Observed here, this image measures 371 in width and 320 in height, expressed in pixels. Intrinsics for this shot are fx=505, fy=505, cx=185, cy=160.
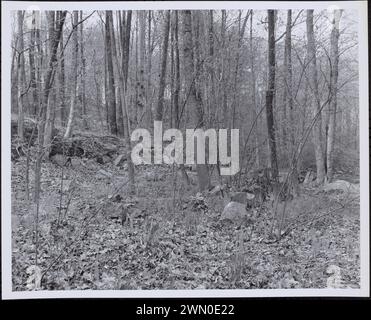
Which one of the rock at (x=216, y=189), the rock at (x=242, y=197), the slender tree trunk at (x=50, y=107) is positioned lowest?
the rock at (x=242, y=197)

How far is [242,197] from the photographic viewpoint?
5.12 m

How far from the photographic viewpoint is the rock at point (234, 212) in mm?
5098

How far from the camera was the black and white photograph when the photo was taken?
5000mm

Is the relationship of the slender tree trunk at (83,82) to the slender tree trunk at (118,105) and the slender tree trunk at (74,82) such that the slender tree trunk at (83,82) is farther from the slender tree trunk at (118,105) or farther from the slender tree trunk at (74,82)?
the slender tree trunk at (118,105)

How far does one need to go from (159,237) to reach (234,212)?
0.80 metres

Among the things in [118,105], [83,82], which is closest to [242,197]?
[118,105]

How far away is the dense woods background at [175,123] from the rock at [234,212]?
0.07ft

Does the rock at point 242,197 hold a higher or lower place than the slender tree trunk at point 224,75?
lower

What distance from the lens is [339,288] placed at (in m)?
5.07

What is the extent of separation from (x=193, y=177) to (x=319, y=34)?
6.27ft

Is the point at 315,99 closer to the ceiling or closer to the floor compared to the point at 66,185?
closer to the ceiling

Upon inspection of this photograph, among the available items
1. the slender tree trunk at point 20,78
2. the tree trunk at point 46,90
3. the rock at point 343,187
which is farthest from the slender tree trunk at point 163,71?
the rock at point 343,187

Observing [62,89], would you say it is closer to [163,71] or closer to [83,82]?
[83,82]

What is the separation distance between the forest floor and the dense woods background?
1 cm
